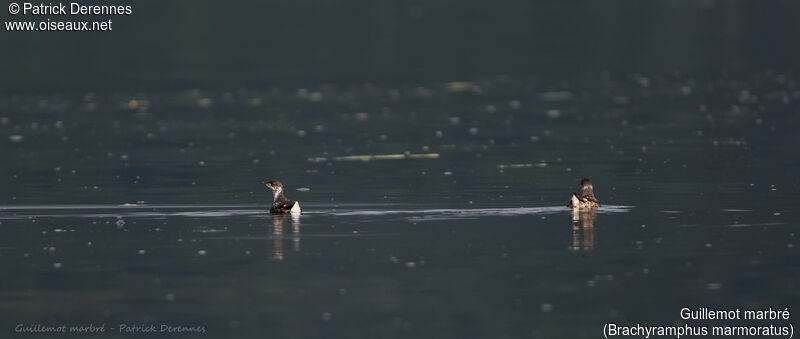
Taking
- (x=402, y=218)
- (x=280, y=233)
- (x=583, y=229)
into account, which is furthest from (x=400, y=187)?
(x=583, y=229)

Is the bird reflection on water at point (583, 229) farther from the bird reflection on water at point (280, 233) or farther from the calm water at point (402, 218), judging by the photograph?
the bird reflection on water at point (280, 233)

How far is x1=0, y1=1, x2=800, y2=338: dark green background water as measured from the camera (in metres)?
22.6

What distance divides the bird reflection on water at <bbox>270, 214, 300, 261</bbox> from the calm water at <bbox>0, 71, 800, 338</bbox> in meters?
0.08

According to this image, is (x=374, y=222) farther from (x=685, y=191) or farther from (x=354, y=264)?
(x=685, y=191)

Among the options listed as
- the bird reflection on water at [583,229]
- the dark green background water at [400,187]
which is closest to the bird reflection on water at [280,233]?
the dark green background water at [400,187]

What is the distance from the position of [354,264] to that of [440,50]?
55.5 metres

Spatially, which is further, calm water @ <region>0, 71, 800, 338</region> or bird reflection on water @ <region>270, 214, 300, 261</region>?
bird reflection on water @ <region>270, 214, 300, 261</region>

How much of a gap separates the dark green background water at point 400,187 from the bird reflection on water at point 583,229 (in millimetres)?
112

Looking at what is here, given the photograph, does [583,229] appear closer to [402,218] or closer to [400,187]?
[402,218]

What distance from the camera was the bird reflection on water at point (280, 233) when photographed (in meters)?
26.3

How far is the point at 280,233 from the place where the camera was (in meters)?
28.1

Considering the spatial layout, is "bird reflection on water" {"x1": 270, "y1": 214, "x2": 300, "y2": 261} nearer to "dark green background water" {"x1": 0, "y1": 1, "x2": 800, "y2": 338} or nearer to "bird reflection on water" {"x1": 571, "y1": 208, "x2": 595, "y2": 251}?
"dark green background water" {"x1": 0, "y1": 1, "x2": 800, "y2": 338}

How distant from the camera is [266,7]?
399ft

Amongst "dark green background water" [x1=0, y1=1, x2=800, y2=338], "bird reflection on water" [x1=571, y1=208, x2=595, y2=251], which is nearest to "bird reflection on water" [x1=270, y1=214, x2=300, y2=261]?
"dark green background water" [x1=0, y1=1, x2=800, y2=338]
